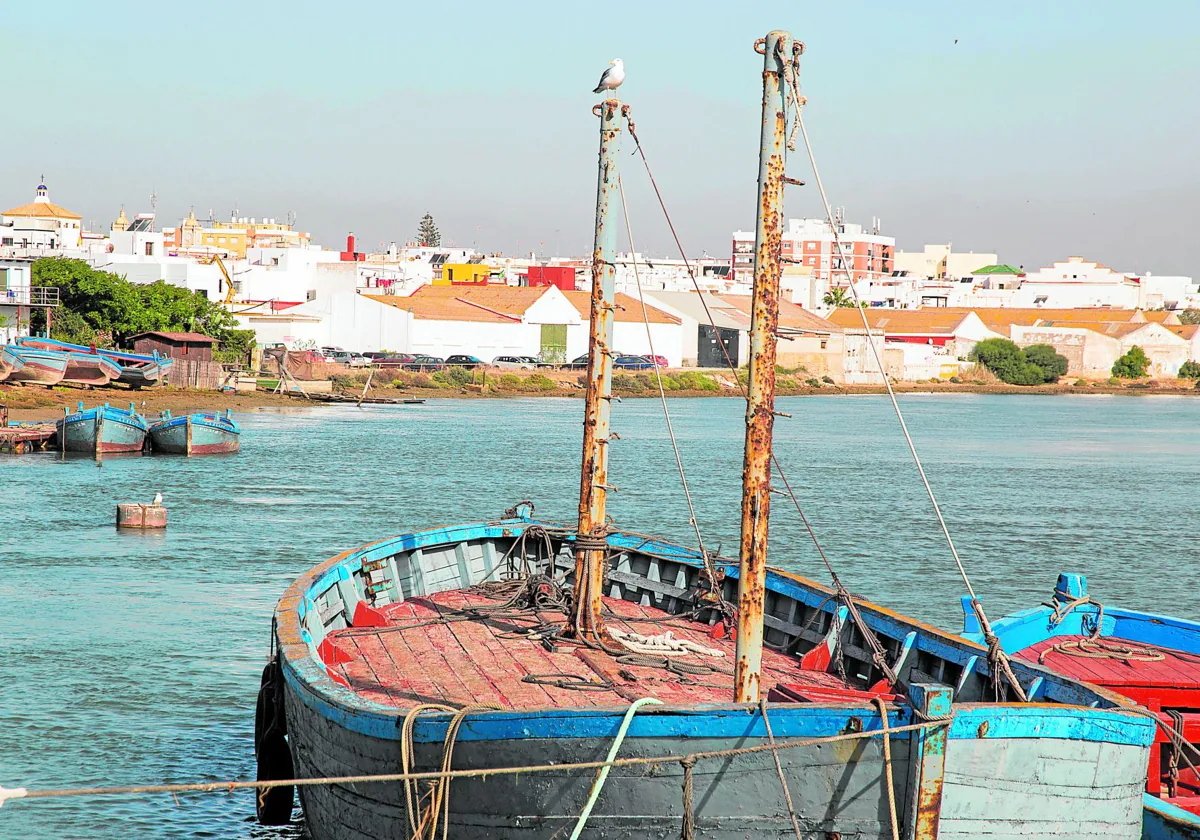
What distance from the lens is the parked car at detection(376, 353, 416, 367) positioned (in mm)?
84812

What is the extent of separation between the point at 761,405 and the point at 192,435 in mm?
38476

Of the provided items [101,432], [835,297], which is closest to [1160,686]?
[101,432]

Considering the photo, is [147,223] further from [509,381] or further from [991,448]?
[991,448]

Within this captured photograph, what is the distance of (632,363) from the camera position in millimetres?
94188

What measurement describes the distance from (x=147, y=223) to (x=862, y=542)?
117840mm

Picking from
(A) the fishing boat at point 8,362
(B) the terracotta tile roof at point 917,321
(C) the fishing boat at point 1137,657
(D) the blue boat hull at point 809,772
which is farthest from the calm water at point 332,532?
(B) the terracotta tile roof at point 917,321

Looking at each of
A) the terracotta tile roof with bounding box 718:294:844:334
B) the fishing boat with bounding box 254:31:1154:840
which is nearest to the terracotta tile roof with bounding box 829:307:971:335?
the terracotta tile roof with bounding box 718:294:844:334

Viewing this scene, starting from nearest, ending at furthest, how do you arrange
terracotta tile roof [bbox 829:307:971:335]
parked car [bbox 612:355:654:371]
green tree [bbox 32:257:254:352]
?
1. green tree [bbox 32:257:254:352]
2. parked car [bbox 612:355:654:371]
3. terracotta tile roof [bbox 829:307:971:335]

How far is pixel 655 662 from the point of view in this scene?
35.8 ft

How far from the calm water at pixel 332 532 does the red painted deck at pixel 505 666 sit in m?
2.22

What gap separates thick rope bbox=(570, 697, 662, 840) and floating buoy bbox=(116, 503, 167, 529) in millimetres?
23977

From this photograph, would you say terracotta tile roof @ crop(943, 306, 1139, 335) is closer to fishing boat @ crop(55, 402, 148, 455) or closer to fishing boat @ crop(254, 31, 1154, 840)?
fishing boat @ crop(55, 402, 148, 455)

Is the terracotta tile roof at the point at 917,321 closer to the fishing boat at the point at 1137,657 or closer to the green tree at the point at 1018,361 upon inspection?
the green tree at the point at 1018,361

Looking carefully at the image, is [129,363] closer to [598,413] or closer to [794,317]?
[598,413]
